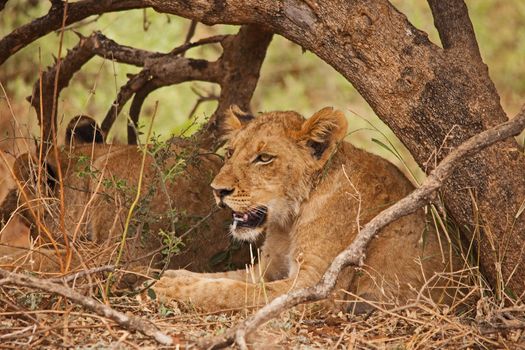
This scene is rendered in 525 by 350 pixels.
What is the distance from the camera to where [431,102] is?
4.56m

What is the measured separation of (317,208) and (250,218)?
328 mm

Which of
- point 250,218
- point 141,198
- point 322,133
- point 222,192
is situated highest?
point 322,133

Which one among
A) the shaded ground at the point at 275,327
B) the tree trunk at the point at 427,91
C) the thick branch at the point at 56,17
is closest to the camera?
the shaded ground at the point at 275,327

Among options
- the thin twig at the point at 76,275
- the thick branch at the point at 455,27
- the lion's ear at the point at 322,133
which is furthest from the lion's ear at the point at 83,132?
the thick branch at the point at 455,27

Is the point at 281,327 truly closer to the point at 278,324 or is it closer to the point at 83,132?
the point at 278,324

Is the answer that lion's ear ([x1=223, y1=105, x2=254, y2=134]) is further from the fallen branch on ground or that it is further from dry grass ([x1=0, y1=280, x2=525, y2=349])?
the fallen branch on ground

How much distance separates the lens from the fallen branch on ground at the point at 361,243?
3350 millimetres

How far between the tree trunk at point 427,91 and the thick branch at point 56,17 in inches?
35.0

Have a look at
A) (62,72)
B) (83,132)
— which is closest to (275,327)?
(83,132)

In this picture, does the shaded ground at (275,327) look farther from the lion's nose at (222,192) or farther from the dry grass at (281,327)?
the lion's nose at (222,192)

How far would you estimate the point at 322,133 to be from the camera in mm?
4840

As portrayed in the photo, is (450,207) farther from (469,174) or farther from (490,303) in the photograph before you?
(490,303)

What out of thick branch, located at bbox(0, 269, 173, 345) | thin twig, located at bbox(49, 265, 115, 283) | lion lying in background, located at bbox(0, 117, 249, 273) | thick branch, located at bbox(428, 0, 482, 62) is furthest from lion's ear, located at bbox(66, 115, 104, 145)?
thick branch, located at bbox(0, 269, 173, 345)

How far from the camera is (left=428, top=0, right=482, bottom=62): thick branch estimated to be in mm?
4762
